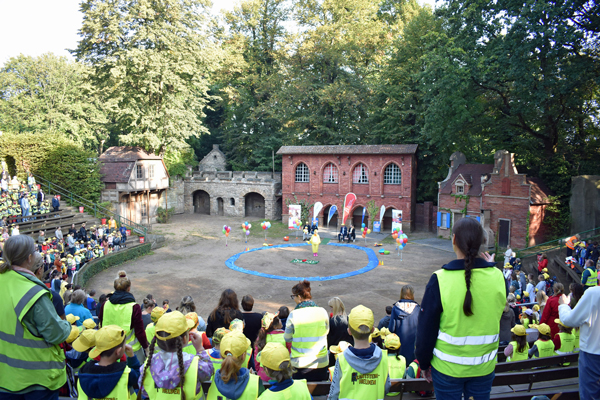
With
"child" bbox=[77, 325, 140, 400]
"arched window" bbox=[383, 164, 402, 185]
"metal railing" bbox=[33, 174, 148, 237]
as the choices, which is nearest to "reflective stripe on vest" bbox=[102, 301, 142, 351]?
"child" bbox=[77, 325, 140, 400]

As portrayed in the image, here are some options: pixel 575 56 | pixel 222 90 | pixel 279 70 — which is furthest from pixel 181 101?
pixel 575 56

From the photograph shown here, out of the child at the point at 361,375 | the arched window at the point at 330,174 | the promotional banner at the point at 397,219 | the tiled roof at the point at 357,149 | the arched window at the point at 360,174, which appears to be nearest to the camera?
the child at the point at 361,375

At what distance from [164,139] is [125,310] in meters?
31.1

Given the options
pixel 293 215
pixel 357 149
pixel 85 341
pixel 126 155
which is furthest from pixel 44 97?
pixel 85 341

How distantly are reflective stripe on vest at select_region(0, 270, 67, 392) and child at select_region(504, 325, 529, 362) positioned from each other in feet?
19.5

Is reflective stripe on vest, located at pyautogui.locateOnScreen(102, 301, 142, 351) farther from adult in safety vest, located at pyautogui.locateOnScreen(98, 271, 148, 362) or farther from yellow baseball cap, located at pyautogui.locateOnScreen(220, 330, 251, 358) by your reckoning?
yellow baseball cap, located at pyautogui.locateOnScreen(220, 330, 251, 358)

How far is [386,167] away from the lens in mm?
32125

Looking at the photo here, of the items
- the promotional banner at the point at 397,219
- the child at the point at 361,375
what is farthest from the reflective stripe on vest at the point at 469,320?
the promotional banner at the point at 397,219

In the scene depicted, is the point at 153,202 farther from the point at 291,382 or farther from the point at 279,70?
the point at 291,382

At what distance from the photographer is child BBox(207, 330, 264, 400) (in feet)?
12.1

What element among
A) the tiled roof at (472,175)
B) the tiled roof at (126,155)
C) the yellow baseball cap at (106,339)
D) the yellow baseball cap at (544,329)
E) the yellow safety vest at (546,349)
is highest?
the tiled roof at (126,155)

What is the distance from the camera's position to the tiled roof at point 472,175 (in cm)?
2747

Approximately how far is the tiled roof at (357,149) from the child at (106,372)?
2910 centimetres

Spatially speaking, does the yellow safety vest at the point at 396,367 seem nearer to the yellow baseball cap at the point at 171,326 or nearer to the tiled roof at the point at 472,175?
the yellow baseball cap at the point at 171,326
